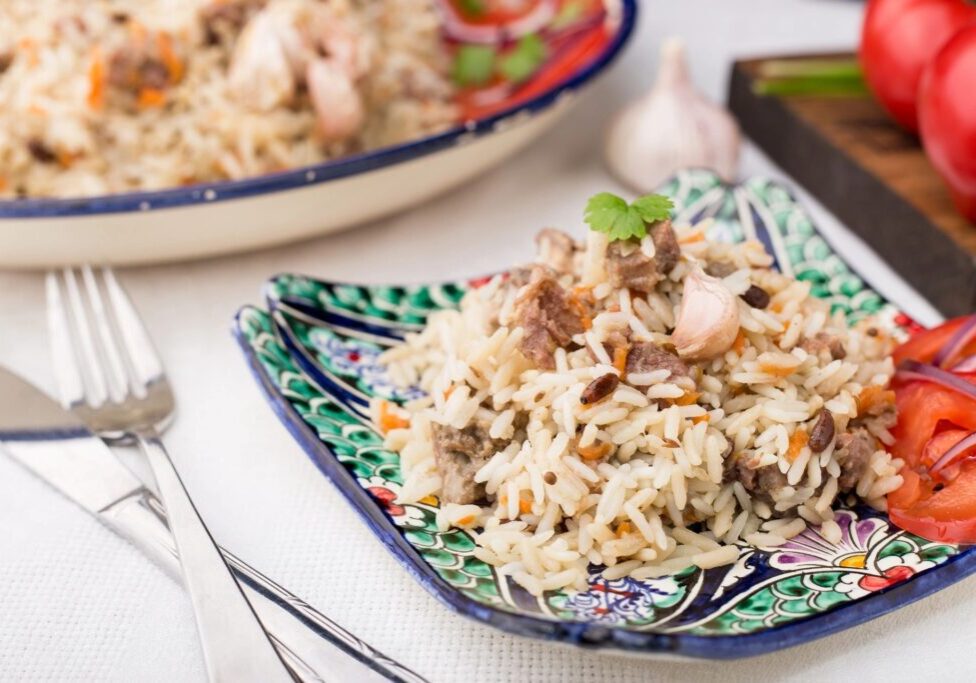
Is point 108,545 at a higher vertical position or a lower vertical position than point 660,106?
lower

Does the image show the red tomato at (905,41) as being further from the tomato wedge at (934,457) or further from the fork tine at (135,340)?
the fork tine at (135,340)

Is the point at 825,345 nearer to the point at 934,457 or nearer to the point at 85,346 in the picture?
the point at 934,457

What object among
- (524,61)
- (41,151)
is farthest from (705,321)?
(524,61)

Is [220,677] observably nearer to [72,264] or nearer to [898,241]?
[72,264]

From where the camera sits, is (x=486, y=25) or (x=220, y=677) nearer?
(x=220, y=677)

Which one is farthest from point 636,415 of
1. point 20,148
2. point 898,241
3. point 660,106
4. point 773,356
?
point 20,148

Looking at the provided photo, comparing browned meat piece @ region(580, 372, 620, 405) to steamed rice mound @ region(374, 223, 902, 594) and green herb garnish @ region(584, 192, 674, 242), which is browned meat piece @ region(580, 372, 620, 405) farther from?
green herb garnish @ region(584, 192, 674, 242)

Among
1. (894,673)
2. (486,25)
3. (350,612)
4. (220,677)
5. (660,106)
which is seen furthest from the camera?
(486,25)

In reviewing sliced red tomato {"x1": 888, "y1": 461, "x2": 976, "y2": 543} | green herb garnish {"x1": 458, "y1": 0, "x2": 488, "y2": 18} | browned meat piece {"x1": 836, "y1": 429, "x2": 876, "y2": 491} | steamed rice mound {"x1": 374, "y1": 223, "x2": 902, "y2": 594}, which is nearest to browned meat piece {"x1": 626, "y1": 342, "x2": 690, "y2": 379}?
steamed rice mound {"x1": 374, "y1": 223, "x2": 902, "y2": 594}
